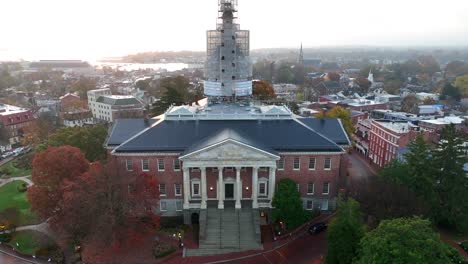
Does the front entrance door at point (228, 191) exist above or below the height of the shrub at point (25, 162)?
above

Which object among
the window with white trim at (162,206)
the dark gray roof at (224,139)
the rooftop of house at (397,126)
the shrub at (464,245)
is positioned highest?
the dark gray roof at (224,139)

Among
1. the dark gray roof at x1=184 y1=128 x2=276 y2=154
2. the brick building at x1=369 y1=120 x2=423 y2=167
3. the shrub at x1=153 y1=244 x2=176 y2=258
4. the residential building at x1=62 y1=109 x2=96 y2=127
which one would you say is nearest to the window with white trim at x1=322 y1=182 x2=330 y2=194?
the dark gray roof at x1=184 y1=128 x2=276 y2=154

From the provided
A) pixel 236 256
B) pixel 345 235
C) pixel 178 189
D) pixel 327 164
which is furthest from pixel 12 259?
pixel 327 164

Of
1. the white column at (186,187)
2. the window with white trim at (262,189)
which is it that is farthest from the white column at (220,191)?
the window with white trim at (262,189)

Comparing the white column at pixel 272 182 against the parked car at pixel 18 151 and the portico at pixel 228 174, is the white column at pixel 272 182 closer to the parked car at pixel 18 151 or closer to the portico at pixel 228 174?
the portico at pixel 228 174

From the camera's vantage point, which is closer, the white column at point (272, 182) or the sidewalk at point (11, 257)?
the sidewalk at point (11, 257)

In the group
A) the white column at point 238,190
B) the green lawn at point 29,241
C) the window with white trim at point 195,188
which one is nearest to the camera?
the green lawn at point 29,241

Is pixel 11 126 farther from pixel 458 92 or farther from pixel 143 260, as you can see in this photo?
pixel 458 92

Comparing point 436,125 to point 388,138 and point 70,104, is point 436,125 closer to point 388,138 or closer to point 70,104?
point 388,138
